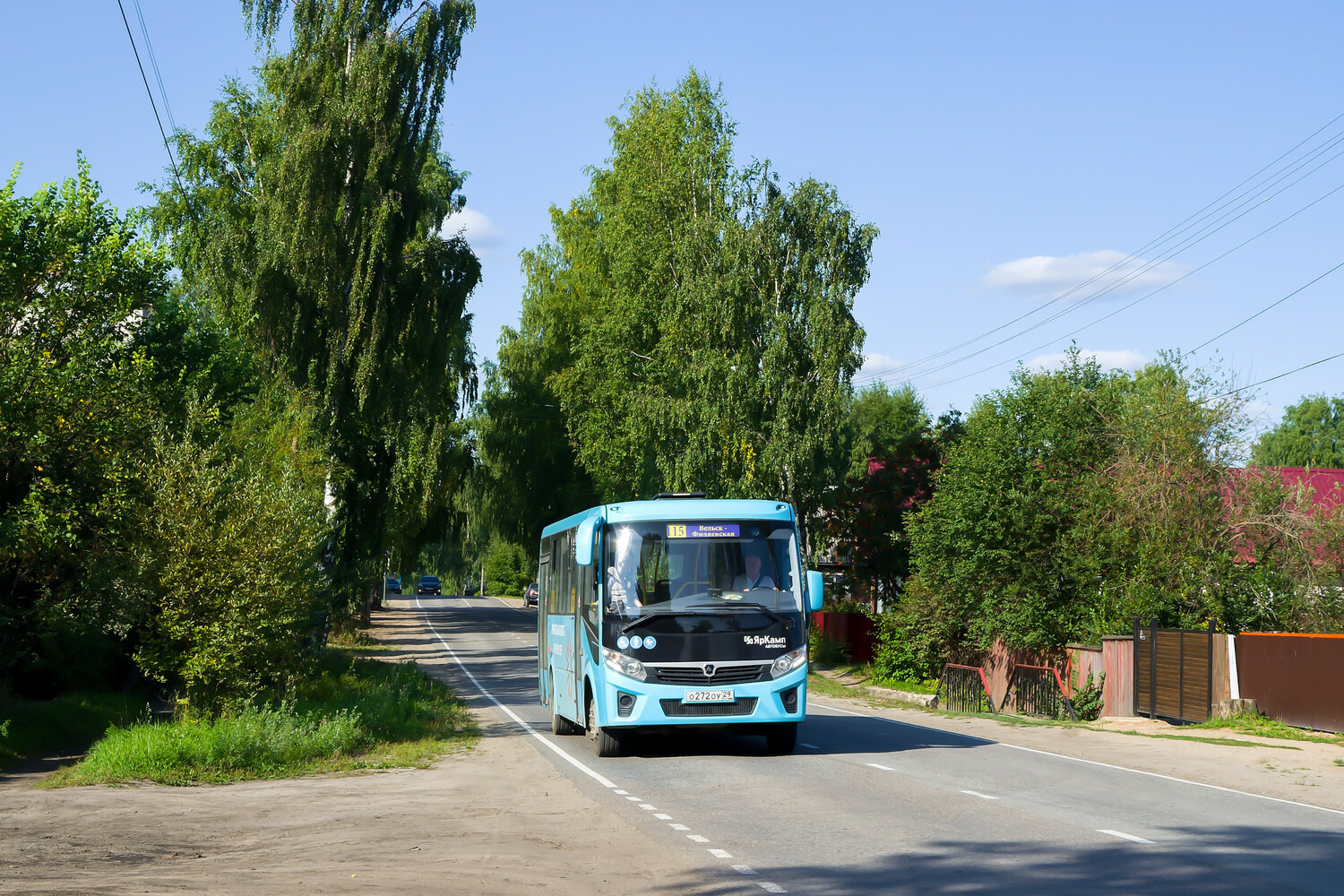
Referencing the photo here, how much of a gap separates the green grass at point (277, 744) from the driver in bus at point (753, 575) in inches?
182

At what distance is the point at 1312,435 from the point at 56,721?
99941 millimetres

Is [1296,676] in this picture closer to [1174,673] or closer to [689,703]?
[1174,673]

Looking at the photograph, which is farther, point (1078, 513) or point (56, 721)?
point (1078, 513)

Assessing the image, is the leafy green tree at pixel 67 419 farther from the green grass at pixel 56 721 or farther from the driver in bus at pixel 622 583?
the driver in bus at pixel 622 583

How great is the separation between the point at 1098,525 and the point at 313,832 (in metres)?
21.6

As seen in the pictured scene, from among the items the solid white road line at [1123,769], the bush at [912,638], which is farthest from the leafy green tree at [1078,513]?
the solid white road line at [1123,769]

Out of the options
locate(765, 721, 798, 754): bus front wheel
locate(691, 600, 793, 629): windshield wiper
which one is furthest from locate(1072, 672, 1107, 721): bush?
locate(691, 600, 793, 629): windshield wiper

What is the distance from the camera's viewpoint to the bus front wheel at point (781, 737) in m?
15.9

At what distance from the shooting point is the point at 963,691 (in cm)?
3003

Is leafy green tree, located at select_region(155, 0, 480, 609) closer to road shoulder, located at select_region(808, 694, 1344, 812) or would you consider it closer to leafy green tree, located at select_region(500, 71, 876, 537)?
leafy green tree, located at select_region(500, 71, 876, 537)

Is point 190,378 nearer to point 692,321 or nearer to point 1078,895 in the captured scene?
point 692,321

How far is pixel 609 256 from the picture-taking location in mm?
48094

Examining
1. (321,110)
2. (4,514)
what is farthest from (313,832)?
(321,110)

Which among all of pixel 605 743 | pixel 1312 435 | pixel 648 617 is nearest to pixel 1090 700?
pixel 605 743
